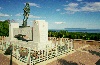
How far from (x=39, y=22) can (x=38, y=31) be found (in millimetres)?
971

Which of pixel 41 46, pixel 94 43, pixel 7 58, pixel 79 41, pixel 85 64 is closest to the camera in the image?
pixel 85 64

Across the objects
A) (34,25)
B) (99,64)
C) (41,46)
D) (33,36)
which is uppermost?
(34,25)

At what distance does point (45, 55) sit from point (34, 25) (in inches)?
153

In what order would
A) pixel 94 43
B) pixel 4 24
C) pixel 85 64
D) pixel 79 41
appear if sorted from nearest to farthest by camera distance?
1. pixel 85 64
2. pixel 94 43
3. pixel 79 41
4. pixel 4 24

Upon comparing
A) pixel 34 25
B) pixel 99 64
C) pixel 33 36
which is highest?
pixel 34 25

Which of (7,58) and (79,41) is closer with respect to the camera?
(7,58)

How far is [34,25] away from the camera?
16.0 meters

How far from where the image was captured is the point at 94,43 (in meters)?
23.8

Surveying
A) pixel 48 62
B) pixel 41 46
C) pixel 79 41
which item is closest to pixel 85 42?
pixel 79 41

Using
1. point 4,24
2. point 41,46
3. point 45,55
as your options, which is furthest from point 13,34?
point 4,24

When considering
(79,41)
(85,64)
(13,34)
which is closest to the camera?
(85,64)

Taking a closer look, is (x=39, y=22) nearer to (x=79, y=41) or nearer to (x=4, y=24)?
(x=79, y=41)

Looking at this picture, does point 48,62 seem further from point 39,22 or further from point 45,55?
point 39,22

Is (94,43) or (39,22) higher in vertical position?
(39,22)
